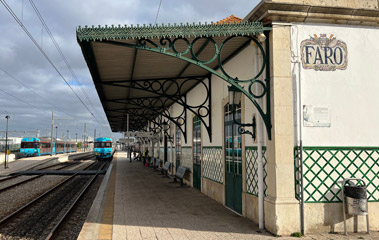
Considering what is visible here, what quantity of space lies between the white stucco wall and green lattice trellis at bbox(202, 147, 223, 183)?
371 centimetres

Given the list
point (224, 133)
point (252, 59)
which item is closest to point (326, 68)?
point (252, 59)

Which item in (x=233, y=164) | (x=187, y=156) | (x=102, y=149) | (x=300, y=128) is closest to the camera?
(x=300, y=128)

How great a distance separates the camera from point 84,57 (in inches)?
285

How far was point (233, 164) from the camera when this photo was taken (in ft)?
26.9

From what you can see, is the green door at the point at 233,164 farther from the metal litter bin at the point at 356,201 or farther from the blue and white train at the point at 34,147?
the blue and white train at the point at 34,147

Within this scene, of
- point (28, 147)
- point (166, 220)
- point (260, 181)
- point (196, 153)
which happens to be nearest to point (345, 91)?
point (260, 181)

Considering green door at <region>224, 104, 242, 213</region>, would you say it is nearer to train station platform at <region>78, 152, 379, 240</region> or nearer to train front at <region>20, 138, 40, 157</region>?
train station platform at <region>78, 152, 379, 240</region>

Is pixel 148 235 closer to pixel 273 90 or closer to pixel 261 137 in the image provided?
pixel 261 137

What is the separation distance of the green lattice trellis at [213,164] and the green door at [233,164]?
0.59 meters

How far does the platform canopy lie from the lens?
19.4 ft

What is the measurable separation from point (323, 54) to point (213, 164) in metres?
5.04

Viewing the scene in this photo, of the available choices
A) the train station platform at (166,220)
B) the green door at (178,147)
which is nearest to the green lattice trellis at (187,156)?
the green door at (178,147)

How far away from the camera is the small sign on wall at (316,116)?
6074mm

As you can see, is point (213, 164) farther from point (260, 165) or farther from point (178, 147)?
point (178, 147)
